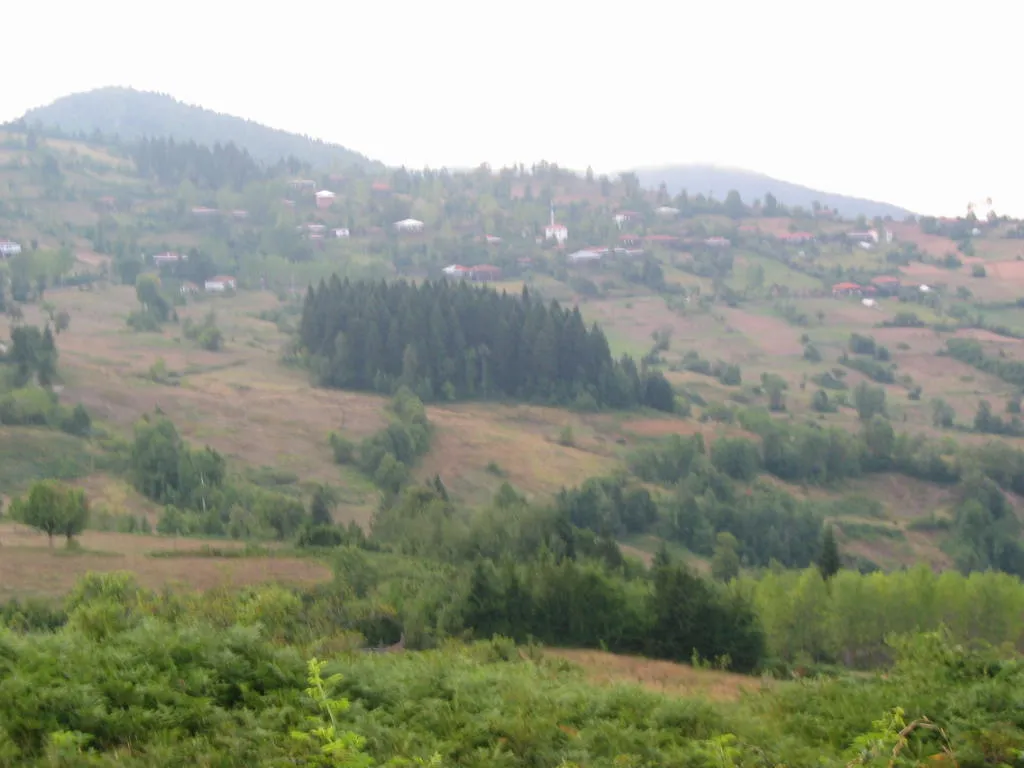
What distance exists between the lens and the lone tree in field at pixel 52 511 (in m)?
35.4

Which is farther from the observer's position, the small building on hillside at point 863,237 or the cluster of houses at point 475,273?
the small building on hillside at point 863,237

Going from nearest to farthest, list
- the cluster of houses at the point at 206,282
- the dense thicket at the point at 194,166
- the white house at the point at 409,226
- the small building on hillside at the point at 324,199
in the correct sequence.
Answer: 1. the cluster of houses at the point at 206,282
2. the white house at the point at 409,226
3. the small building on hillside at the point at 324,199
4. the dense thicket at the point at 194,166

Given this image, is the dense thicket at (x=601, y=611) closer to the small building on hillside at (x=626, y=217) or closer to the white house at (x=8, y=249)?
the white house at (x=8, y=249)

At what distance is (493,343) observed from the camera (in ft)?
296

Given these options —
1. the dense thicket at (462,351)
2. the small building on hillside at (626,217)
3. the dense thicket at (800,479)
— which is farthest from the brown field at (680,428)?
the small building on hillside at (626,217)

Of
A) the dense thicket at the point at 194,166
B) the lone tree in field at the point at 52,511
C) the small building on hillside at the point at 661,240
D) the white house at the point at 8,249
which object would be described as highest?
the dense thicket at the point at 194,166

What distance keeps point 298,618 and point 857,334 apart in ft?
337

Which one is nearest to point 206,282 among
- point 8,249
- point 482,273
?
point 8,249

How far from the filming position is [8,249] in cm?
12188

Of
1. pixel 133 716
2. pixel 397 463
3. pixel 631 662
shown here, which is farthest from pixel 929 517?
pixel 133 716

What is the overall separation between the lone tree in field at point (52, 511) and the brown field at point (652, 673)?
1821 centimetres

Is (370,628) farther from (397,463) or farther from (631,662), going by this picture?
(397,463)

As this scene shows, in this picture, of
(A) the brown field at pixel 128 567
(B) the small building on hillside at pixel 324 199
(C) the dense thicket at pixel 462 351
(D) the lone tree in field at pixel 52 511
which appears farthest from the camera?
(B) the small building on hillside at pixel 324 199

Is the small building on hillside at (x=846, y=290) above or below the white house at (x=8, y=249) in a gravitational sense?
below
